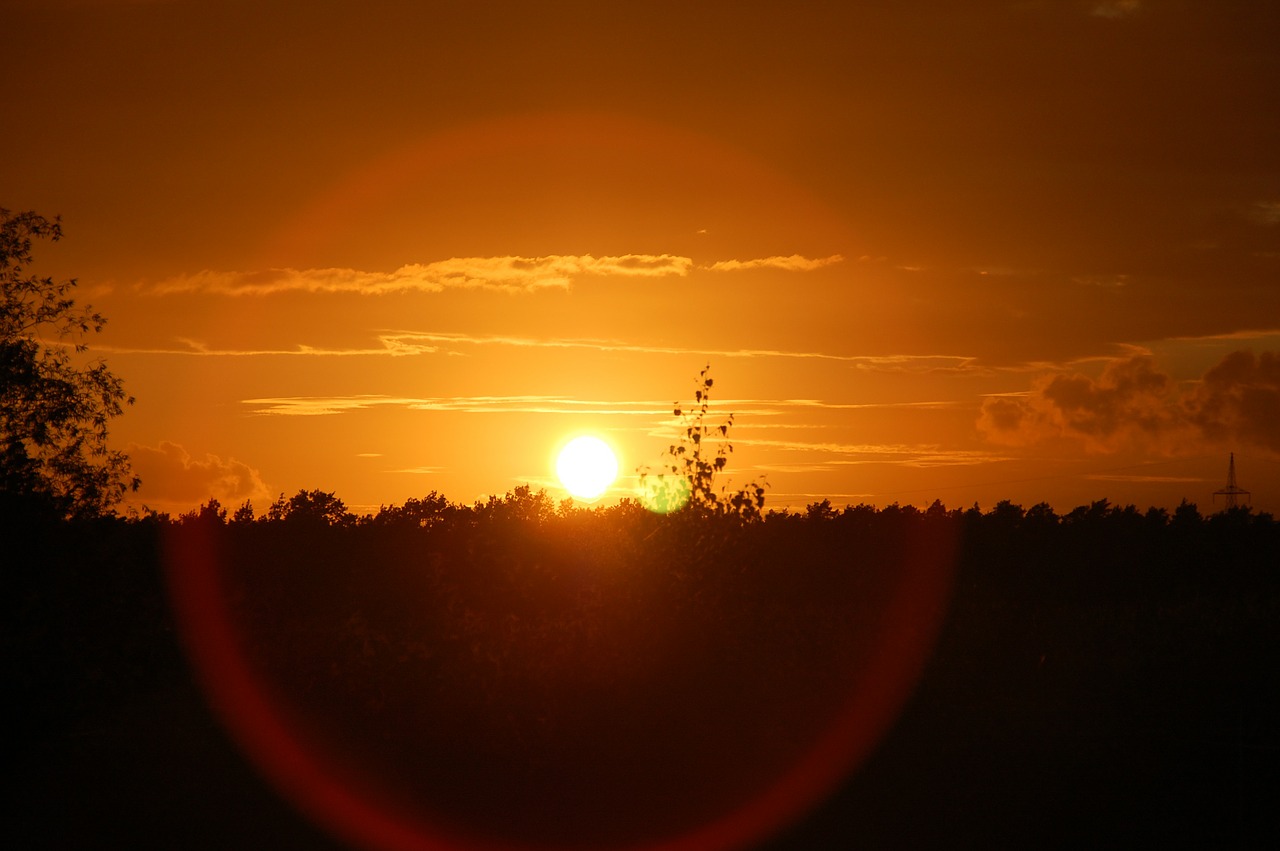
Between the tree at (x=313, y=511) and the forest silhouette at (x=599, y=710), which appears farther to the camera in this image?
the tree at (x=313, y=511)

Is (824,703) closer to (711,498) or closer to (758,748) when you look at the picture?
(758,748)

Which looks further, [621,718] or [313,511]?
[313,511]

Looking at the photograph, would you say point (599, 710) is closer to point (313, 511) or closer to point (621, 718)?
point (621, 718)

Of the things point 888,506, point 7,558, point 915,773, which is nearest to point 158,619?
point 7,558

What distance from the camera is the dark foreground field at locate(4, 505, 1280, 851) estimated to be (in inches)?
1069

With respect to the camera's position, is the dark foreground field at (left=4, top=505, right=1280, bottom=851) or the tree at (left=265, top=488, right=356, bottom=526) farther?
the tree at (left=265, top=488, right=356, bottom=526)

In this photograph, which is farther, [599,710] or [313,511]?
[313,511]

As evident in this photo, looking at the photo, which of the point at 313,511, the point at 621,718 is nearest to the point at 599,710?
the point at 621,718

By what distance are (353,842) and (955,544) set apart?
59.7m

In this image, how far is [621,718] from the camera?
29.5 meters

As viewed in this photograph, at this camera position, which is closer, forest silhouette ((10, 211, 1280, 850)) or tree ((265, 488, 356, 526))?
forest silhouette ((10, 211, 1280, 850))

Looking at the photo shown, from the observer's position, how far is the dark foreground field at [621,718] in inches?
1069

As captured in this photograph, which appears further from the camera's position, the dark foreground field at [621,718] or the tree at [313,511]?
the tree at [313,511]

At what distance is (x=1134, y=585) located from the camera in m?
77.1
